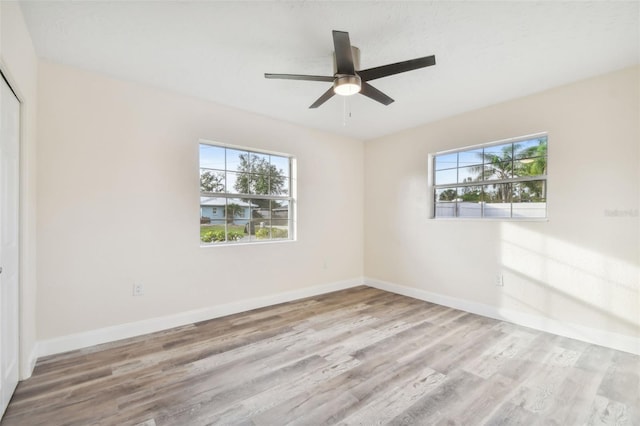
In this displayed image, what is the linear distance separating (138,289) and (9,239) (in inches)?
47.8

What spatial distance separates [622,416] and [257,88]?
3.73m

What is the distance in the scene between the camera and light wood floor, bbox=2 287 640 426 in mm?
1754

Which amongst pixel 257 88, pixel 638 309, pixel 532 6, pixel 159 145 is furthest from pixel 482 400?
pixel 159 145

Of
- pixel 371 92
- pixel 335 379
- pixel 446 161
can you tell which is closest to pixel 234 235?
pixel 335 379

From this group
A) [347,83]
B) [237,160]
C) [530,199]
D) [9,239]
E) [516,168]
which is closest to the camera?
[9,239]

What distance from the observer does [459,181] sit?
3.82 m

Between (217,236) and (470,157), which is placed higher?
(470,157)

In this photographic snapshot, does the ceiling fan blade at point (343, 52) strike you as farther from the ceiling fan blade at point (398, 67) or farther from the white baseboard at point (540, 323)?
the white baseboard at point (540, 323)

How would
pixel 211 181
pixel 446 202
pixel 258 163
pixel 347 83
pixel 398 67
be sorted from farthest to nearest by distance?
pixel 446 202 < pixel 258 163 < pixel 211 181 < pixel 347 83 < pixel 398 67

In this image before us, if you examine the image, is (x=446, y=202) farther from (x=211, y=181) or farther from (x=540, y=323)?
(x=211, y=181)

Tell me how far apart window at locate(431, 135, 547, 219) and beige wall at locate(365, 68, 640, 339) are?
0.50 feet

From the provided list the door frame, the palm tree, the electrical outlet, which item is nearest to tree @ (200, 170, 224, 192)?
the electrical outlet

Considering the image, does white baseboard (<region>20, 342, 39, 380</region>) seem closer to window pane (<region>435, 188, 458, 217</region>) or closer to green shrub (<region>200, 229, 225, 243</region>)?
green shrub (<region>200, 229, 225, 243</region>)

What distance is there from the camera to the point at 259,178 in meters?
3.87
